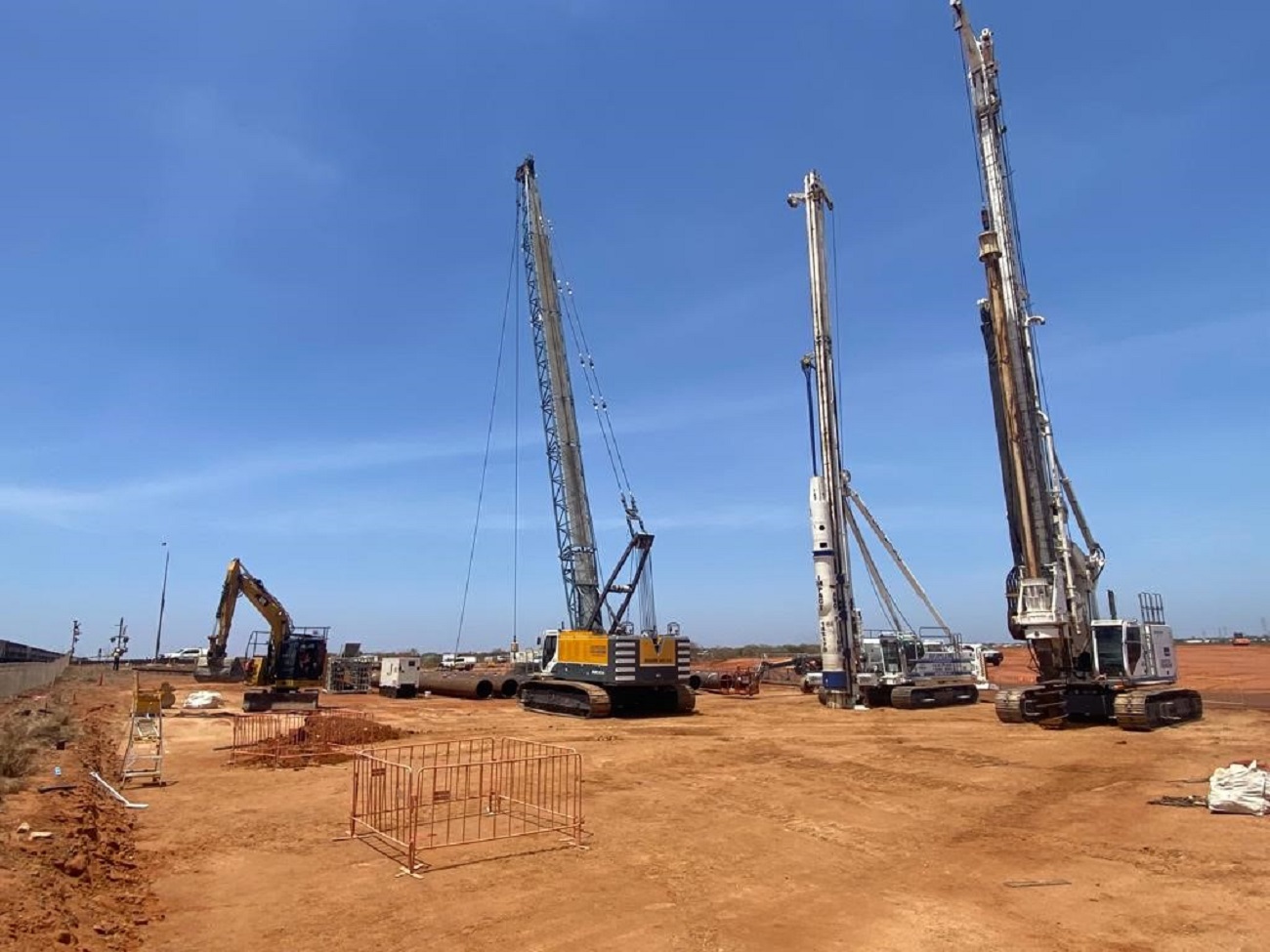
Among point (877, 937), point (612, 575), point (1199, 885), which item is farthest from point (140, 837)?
point (612, 575)

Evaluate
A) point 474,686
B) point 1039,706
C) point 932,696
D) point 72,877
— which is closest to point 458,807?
point 72,877

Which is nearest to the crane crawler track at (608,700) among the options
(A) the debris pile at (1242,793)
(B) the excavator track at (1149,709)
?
(B) the excavator track at (1149,709)

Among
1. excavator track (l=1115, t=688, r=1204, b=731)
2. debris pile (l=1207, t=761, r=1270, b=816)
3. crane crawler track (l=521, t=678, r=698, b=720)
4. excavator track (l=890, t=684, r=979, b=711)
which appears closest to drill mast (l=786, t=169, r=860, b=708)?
excavator track (l=890, t=684, r=979, b=711)

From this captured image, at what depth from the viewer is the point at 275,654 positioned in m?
31.6

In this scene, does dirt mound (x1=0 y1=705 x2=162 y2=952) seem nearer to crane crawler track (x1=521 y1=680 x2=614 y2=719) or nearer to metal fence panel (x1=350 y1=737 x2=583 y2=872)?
metal fence panel (x1=350 y1=737 x2=583 y2=872)

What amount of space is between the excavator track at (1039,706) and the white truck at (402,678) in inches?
1091

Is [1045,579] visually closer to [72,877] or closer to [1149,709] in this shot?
[1149,709]

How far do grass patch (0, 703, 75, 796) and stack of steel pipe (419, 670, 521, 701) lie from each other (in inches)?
630

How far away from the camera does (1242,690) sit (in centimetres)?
3597

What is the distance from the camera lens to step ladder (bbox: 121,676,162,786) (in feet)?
50.5

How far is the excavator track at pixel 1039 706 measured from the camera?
22875 mm

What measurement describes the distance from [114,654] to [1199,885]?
87.1m

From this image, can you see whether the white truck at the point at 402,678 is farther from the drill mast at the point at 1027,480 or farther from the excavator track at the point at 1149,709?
the excavator track at the point at 1149,709

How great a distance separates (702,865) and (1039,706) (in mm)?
16816
